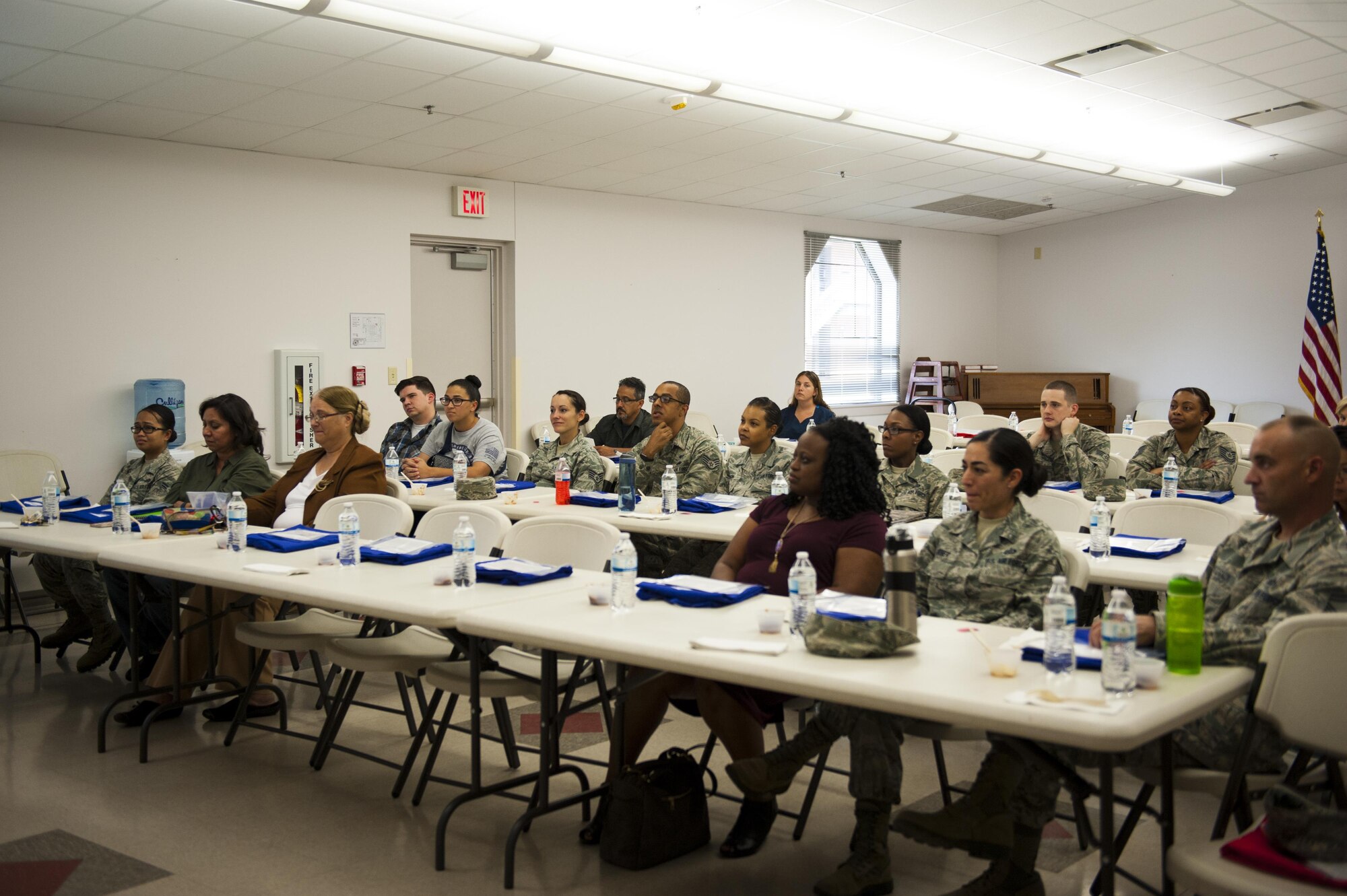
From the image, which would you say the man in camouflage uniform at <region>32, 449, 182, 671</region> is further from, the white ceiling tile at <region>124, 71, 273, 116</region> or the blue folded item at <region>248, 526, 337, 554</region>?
the white ceiling tile at <region>124, 71, 273, 116</region>

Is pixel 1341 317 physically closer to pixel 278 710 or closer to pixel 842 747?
pixel 842 747

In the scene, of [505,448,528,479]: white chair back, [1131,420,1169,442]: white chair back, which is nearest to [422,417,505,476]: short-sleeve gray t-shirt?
[505,448,528,479]: white chair back

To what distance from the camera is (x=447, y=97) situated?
23.8ft

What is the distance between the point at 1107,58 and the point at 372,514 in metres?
5.36

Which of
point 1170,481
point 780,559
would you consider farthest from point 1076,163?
point 780,559

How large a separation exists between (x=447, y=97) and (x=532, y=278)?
3.19 meters

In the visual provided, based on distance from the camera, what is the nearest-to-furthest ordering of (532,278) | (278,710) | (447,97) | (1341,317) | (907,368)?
(278,710)
(447,97)
(532,278)
(1341,317)
(907,368)

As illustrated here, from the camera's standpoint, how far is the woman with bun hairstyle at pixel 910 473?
216 inches

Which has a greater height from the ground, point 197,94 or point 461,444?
point 197,94

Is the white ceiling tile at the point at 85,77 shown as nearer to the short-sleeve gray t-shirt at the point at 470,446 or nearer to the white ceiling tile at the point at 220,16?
the white ceiling tile at the point at 220,16

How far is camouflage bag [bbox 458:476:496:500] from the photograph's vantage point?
6160mm

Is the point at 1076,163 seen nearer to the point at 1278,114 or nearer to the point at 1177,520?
the point at 1278,114

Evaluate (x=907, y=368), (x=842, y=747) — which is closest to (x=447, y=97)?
(x=842, y=747)

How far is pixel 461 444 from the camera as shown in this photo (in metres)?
7.54
